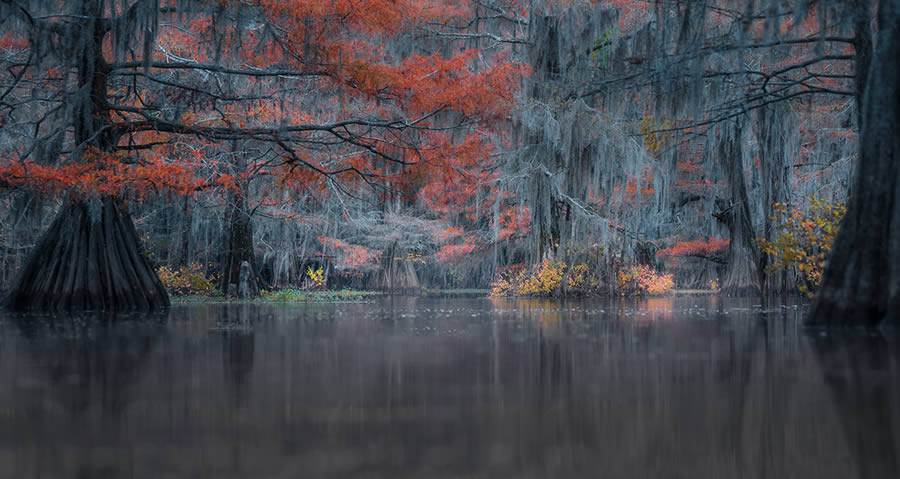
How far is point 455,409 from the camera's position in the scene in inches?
119

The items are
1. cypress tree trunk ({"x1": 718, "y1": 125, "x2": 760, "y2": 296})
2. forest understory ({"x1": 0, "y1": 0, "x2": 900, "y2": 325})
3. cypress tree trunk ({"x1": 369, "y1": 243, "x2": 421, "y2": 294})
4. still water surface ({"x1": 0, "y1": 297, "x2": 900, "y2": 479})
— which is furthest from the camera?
cypress tree trunk ({"x1": 369, "y1": 243, "x2": 421, "y2": 294})

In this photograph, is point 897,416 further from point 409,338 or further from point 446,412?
point 409,338

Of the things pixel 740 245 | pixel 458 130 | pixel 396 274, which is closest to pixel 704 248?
pixel 740 245

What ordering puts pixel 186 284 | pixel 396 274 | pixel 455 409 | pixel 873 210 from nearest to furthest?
pixel 455 409
pixel 873 210
pixel 186 284
pixel 396 274

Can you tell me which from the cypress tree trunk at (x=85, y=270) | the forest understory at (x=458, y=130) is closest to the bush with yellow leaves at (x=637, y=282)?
the forest understory at (x=458, y=130)

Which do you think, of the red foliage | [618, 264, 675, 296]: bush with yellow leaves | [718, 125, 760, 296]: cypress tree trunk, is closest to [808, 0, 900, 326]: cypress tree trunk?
[618, 264, 675, 296]: bush with yellow leaves

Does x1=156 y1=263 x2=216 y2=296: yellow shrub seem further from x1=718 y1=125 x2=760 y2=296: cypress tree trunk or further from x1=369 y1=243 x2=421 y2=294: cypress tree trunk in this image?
x1=369 y1=243 x2=421 y2=294: cypress tree trunk

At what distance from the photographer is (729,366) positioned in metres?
4.38

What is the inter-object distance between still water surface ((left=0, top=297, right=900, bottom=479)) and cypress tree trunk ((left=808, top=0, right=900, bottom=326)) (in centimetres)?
109

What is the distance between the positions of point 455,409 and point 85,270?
1006cm

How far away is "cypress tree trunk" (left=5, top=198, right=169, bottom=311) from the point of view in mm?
11422

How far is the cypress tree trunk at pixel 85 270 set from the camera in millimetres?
11422

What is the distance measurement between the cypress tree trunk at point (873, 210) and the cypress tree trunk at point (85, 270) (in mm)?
9116

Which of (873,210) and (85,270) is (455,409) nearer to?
(873,210)
